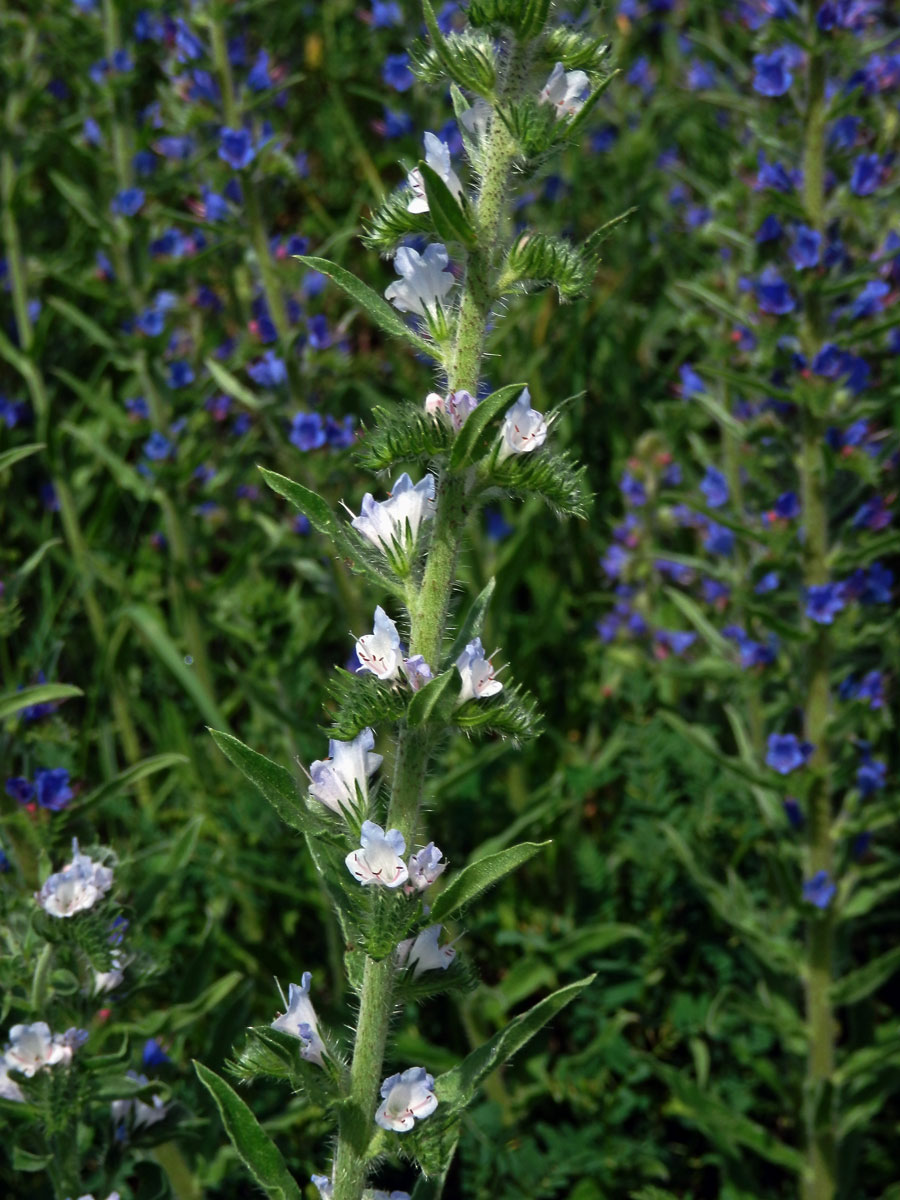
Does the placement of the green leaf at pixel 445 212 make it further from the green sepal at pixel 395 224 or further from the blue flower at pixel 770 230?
the blue flower at pixel 770 230

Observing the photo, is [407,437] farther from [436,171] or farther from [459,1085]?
[459,1085]

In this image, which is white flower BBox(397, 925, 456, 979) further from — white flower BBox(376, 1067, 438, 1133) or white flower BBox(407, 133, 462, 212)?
white flower BBox(407, 133, 462, 212)

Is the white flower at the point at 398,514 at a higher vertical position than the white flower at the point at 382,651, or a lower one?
higher

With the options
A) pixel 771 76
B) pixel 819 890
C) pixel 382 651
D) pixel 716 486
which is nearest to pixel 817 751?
pixel 819 890

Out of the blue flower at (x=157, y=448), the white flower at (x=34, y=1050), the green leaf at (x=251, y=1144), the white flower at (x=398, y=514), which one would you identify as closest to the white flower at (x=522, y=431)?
the white flower at (x=398, y=514)

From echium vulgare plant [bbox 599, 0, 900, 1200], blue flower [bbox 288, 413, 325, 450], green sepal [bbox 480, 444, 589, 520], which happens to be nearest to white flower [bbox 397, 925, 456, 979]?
green sepal [bbox 480, 444, 589, 520]

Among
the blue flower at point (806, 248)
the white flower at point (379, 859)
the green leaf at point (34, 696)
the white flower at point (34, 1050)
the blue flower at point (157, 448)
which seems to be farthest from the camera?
the blue flower at point (157, 448)
